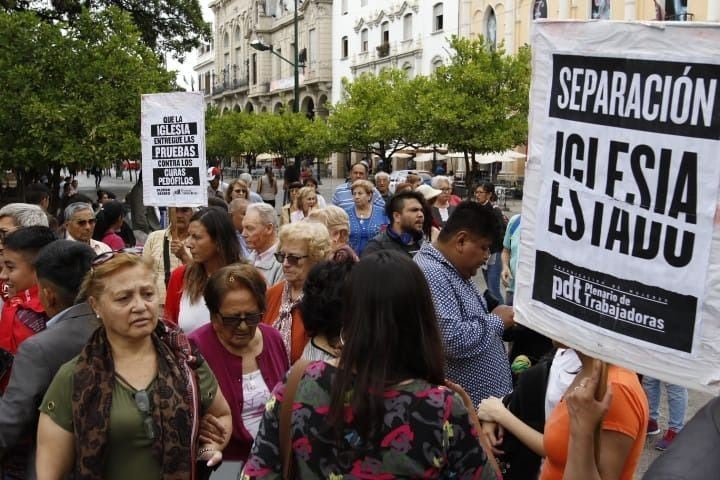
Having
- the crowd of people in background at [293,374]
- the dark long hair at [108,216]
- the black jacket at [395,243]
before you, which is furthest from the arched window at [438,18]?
the crowd of people in background at [293,374]

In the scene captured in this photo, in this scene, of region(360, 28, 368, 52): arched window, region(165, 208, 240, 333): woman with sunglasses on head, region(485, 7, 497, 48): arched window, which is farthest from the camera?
region(360, 28, 368, 52): arched window

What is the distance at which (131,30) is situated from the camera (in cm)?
1492

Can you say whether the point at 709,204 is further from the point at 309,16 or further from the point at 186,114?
the point at 309,16

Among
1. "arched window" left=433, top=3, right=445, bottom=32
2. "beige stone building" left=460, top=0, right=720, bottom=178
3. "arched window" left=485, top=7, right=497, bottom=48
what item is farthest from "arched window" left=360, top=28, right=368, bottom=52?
"arched window" left=485, top=7, right=497, bottom=48

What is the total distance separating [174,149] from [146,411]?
4449 mm

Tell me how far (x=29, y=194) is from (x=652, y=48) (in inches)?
317

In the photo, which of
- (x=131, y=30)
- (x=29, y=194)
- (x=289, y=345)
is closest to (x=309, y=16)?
(x=131, y=30)

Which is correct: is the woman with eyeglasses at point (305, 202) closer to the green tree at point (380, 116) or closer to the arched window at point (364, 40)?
the green tree at point (380, 116)

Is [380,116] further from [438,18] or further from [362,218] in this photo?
[362,218]

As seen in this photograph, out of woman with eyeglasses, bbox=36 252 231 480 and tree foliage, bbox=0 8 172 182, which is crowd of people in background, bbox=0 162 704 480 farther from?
tree foliage, bbox=0 8 172 182

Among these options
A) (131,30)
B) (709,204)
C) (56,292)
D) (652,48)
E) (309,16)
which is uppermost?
(309,16)

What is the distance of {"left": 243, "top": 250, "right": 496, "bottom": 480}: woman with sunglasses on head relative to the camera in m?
2.17

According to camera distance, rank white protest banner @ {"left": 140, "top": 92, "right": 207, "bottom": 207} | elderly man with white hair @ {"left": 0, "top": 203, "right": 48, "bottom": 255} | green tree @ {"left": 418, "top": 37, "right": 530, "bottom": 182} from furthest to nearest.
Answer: green tree @ {"left": 418, "top": 37, "right": 530, "bottom": 182}
white protest banner @ {"left": 140, "top": 92, "right": 207, "bottom": 207}
elderly man with white hair @ {"left": 0, "top": 203, "right": 48, "bottom": 255}

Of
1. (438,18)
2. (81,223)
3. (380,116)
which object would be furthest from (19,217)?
(438,18)
